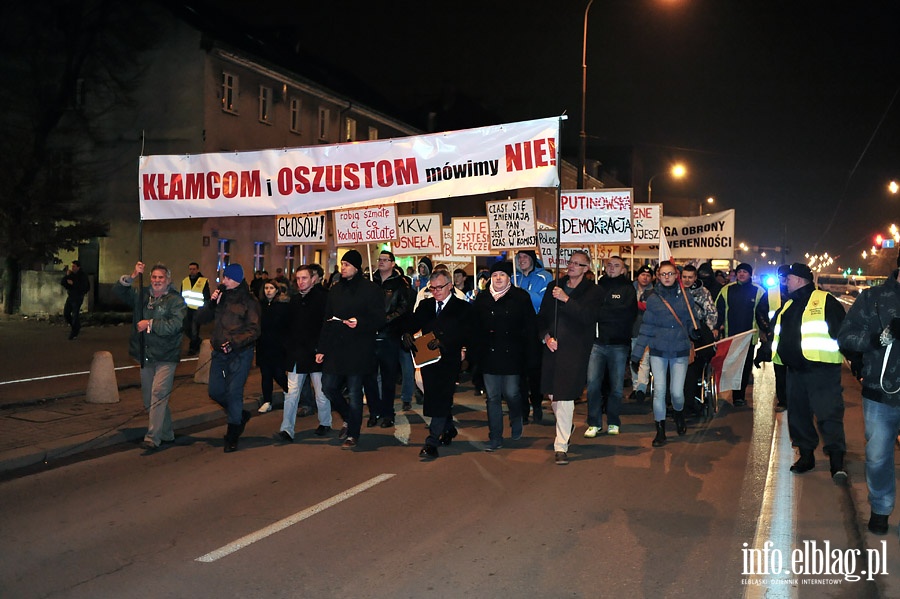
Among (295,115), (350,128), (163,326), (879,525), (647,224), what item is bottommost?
(879,525)

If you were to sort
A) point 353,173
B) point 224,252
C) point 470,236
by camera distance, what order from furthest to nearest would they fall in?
point 224,252 → point 470,236 → point 353,173

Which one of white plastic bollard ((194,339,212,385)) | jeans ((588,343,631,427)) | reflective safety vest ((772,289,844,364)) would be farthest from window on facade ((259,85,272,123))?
reflective safety vest ((772,289,844,364))

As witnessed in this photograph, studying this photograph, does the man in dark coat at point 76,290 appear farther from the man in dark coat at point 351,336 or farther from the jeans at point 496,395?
the jeans at point 496,395

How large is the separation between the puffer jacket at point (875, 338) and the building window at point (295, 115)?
1168 inches

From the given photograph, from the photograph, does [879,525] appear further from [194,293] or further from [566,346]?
[194,293]

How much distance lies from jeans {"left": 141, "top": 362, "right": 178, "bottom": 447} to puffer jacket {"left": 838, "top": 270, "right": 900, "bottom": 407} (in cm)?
637

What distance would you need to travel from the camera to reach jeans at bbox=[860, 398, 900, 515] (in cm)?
602

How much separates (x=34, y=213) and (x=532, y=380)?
62.8 ft

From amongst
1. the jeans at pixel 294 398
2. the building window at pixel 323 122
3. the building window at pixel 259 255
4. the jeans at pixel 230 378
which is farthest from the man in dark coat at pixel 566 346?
the building window at pixel 323 122

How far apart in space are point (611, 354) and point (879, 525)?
411 centimetres

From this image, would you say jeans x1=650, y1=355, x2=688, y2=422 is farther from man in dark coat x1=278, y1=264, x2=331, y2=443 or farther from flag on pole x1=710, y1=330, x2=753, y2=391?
man in dark coat x1=278, y1=264, x2=331, y2=443

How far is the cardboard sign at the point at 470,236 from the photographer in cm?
1905

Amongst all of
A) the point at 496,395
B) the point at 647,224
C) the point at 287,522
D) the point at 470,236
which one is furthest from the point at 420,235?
the point at 287,522

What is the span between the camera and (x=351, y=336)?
9094 mm
